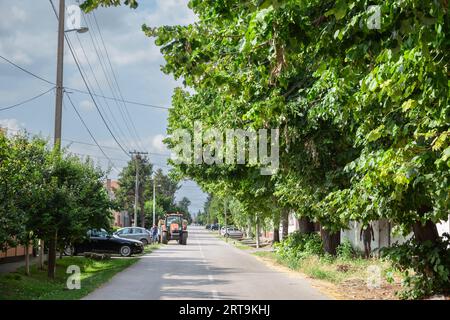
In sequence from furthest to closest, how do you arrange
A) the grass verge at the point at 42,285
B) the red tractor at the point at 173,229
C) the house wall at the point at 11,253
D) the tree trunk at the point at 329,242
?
1. the red tractor at the point at 173,229
2. the tree trunk at the point at 329,242
3. the house wall at the point at 11,253
4. the grass verge at the point at 42,285

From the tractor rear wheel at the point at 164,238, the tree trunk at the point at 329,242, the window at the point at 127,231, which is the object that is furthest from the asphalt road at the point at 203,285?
the tractor rear wheel at the point at 164,238

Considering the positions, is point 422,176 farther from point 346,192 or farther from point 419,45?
point 346,192

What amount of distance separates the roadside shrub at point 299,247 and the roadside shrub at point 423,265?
12.2 meters

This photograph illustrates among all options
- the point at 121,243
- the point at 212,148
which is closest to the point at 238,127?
the point at 212,148

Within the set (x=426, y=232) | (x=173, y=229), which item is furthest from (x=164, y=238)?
(x=426, y=232)

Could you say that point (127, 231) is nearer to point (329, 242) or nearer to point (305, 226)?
point (305, 226)

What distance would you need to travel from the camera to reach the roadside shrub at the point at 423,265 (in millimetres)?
12359

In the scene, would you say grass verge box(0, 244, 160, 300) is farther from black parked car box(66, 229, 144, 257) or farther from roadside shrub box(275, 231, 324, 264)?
roadside shrub box(275, 231, 324, 264)

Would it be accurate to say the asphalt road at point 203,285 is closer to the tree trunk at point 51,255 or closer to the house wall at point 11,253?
the tree trunk at point 51,255

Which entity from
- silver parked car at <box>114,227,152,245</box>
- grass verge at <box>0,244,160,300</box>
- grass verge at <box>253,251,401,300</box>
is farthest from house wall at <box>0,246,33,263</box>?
silver parked car at <box>114,227,152,245</box>

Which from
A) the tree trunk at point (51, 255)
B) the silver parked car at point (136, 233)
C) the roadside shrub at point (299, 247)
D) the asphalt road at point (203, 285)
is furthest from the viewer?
the silver parked car at point (136, 233)

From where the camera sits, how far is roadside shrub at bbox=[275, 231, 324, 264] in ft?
83.7

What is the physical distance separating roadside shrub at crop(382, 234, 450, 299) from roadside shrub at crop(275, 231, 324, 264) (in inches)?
482

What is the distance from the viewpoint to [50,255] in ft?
64.6
